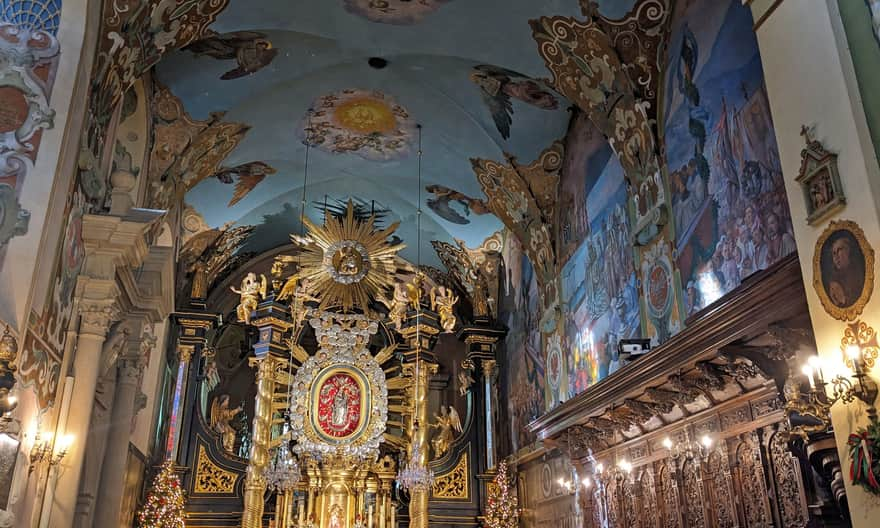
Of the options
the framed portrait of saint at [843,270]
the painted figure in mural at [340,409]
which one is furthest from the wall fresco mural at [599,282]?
the painted figure in mural at [340,409]

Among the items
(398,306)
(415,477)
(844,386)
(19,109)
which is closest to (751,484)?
(844,386)

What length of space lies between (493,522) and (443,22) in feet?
30.9

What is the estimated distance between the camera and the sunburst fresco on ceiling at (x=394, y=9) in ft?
36.4

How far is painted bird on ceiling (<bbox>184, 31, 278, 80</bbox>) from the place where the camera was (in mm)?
11383

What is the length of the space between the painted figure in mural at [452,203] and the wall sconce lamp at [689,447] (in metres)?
8.00

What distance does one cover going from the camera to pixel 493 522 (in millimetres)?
14414

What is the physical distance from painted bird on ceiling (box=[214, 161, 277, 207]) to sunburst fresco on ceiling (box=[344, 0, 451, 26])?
5147 millimetres

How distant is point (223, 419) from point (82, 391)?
8853 millimetres

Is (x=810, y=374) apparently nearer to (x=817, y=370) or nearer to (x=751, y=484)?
(x=817, y=370)

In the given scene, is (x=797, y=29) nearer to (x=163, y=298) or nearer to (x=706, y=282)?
(x=706, y=282)

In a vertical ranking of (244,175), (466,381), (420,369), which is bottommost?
(466,381)

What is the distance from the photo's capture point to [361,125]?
14.9 meters

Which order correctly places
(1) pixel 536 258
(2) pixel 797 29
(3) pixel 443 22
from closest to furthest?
(2) pixel 797 29
(3) pixel 443 22
(1) pixel 536 258

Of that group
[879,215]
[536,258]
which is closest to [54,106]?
[879,215]
